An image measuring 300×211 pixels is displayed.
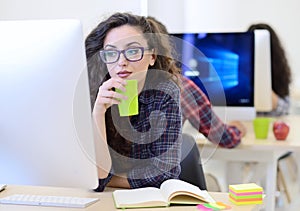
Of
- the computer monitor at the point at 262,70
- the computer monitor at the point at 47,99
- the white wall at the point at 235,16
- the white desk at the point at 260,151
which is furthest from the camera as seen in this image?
the white wall at the point at 235,16

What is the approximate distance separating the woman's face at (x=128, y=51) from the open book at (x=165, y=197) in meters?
0.29

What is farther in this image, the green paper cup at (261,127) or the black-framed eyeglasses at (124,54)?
the green paper cup at (261,127)

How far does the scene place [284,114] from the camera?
3.25 meters

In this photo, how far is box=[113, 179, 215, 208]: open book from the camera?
4.20ft

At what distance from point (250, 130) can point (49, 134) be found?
1786 millimetres

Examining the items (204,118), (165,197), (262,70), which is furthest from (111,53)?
(262,70)

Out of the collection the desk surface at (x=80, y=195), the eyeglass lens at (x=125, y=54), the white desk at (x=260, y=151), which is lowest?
the white desk at (x=260, y=151)

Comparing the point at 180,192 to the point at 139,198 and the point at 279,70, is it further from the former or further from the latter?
the point at 279,70

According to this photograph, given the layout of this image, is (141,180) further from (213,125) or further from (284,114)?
(284,114)

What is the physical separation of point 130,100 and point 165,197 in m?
0.24

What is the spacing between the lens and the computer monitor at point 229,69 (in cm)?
266

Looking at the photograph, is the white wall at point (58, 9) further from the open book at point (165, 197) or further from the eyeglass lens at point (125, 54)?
the open book at point (165, 197)

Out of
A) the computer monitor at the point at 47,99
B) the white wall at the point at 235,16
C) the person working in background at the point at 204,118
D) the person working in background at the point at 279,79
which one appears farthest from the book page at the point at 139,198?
the white wall at the point at 235,16

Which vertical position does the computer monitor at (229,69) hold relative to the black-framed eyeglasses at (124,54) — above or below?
below
